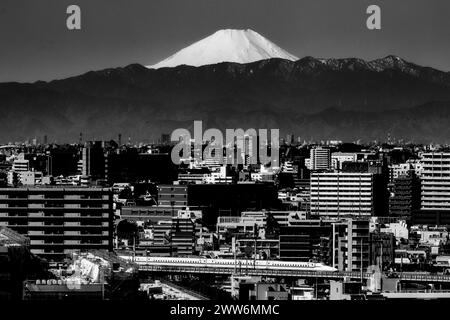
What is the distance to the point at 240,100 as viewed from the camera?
45.0 m

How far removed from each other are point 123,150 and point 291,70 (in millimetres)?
13190

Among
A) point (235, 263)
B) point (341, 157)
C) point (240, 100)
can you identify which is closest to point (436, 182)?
point (240, 100)

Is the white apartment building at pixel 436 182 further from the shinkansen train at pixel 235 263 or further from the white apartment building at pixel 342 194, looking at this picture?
the shinkansen train at pixel 235 263

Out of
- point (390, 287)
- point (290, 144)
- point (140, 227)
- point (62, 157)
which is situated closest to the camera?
point (390, 287)

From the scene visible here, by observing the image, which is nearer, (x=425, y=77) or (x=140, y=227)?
(x=140, y=227)

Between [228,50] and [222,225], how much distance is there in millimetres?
5324

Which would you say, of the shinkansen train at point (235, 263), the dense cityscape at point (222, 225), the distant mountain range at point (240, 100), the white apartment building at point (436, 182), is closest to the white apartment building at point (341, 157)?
the dense cityscape at point (222, 225)

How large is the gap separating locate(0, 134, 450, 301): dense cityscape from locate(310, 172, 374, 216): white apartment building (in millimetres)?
38

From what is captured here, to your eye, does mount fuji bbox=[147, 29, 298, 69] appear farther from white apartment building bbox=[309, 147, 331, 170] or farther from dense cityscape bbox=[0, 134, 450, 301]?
white apartment building bbox=[309, 147, 331, 170]

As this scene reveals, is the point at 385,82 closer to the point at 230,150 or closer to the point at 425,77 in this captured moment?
the point at 425,77

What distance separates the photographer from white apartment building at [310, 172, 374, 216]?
38906 mm
